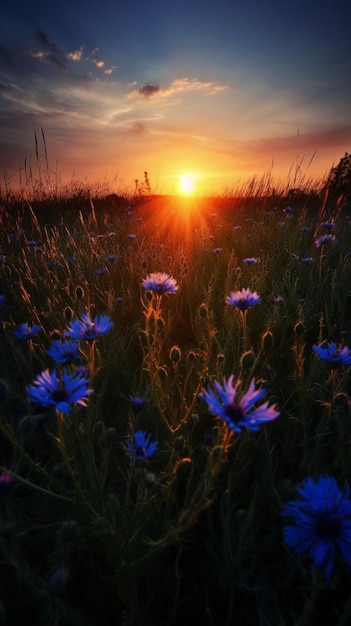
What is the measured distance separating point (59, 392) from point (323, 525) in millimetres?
506

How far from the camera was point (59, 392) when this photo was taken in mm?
652

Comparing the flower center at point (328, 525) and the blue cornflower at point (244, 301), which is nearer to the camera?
the flower center at point (328, 525)

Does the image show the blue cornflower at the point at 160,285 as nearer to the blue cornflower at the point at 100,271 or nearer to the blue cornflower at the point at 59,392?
the blue cornflower at the point at 59,392

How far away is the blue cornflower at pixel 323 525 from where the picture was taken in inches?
20.6

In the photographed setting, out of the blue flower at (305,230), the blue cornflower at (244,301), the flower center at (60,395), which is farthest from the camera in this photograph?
the blue flower at (305,230)

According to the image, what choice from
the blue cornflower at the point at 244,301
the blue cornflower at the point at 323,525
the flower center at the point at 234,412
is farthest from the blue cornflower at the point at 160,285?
the blue cornflower at the point at 323,525

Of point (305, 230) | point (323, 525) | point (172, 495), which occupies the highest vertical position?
point (305, 230)

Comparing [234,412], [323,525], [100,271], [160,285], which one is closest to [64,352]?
[160,285]

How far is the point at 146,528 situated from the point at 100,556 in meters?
0.18

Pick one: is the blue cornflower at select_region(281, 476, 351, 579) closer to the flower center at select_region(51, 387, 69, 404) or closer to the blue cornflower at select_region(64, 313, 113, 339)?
the flower center at select_region(51, 387, 69, 404)

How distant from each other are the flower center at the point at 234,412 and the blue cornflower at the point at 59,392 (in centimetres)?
24

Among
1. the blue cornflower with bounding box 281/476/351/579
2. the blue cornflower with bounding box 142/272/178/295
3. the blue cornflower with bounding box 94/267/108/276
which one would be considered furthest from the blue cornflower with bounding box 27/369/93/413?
the blue cornflower with bounding box 94/267/108/276

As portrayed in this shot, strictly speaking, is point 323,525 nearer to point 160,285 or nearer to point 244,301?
point 244,301

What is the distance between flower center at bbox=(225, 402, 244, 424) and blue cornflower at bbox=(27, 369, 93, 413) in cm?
24
